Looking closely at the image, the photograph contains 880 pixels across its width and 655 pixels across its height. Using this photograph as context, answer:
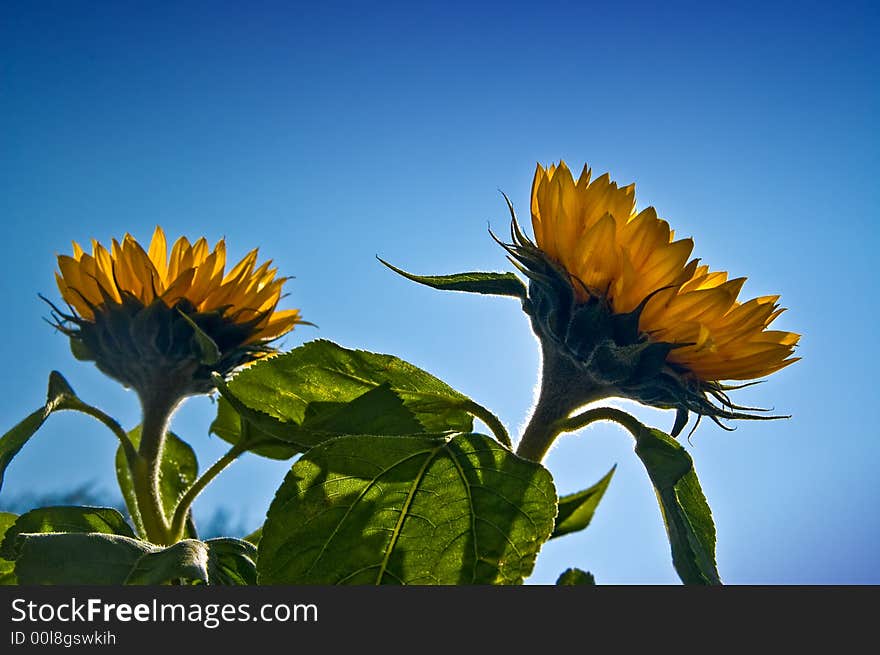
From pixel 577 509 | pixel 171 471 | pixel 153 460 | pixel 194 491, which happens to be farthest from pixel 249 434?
pixel 577 509

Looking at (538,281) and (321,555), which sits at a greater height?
(538,281)

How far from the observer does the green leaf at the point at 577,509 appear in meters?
1.18

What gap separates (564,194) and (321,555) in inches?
16.1

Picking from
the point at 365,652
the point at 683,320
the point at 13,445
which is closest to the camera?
the point at 365,652

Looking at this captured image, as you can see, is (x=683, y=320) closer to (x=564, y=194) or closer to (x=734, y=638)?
(x=564, y=194)

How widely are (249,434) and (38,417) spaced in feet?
0.84

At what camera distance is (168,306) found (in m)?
1.13

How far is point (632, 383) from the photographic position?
0.93 m

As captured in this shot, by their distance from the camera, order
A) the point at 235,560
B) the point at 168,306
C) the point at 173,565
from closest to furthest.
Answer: the point at 173,565, the point at 235,560, the point at 168,306

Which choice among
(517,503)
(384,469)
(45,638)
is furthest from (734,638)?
(45,638)

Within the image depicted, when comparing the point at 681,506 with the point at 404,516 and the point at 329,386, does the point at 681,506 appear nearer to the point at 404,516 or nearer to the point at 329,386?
the point at 404,516

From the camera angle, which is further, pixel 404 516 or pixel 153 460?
pixel 153 460

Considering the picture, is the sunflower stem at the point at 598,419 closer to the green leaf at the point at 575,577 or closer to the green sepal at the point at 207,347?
the green leaf at the point at 575,577

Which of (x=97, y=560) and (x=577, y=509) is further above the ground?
(x=577, y=509)
